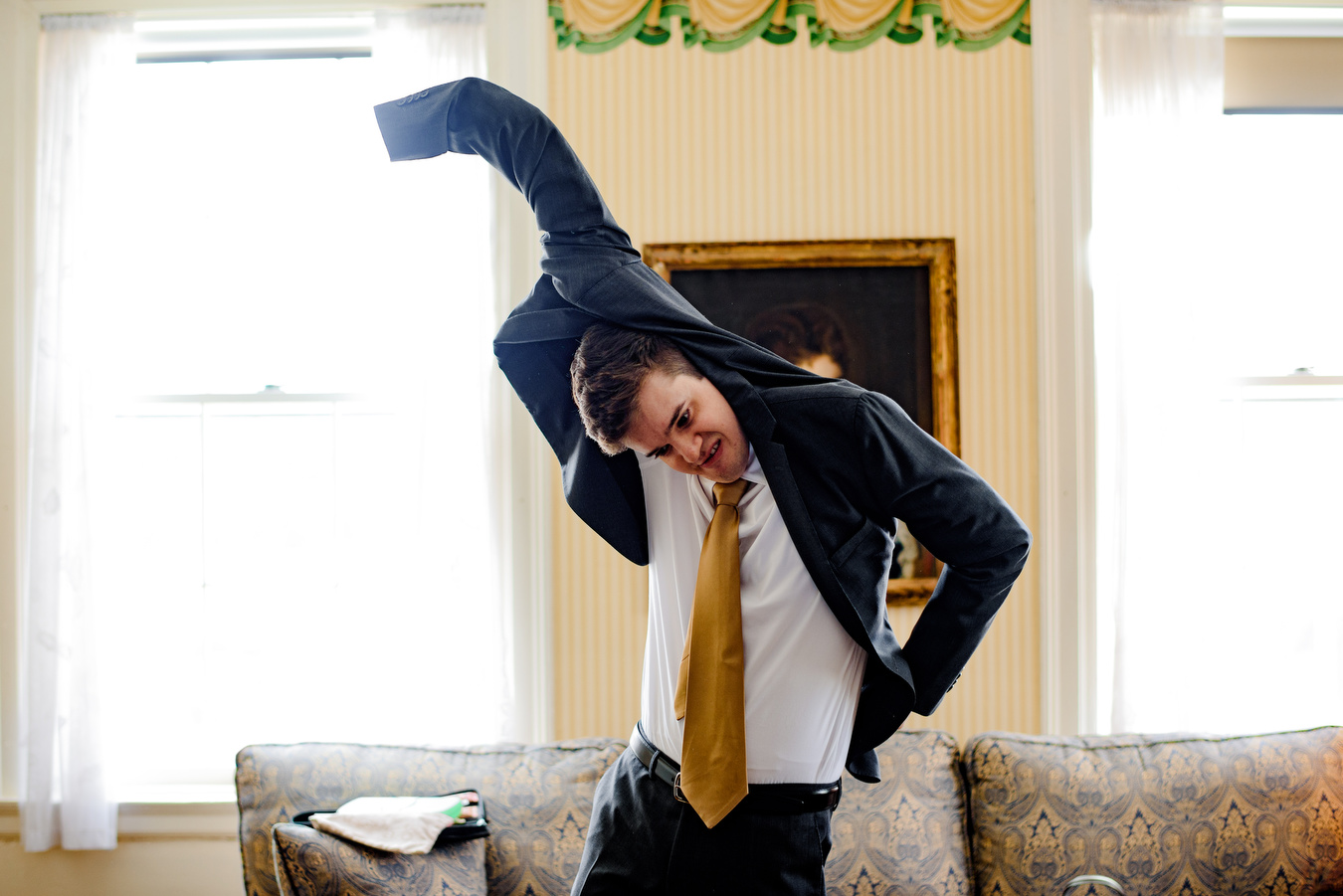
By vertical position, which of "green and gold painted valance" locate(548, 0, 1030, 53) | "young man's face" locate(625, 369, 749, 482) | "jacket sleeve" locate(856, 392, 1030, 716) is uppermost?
"green and gold painted valance" locate(548, 0, 1030, 53)

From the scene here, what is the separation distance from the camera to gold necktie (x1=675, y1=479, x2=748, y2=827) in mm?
1135

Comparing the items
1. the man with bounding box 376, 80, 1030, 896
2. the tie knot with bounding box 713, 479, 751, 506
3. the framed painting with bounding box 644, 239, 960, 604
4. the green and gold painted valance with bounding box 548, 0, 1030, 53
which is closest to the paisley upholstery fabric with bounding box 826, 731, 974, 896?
the framed painting with bounding box 644, 239, 960, 604

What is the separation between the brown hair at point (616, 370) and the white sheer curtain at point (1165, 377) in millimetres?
1808

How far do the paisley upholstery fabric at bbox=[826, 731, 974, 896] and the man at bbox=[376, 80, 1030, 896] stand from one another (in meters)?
0.86

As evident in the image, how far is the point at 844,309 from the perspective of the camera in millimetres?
2420

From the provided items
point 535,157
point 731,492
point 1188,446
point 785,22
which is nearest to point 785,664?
point 731,492

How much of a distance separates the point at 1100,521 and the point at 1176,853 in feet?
2.93

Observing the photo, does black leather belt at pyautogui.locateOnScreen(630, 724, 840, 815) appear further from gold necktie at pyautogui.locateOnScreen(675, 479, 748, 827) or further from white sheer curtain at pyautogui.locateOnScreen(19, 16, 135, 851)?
white sheer curtain at pyautogui.locateOnScreen(19, 16, 135, 851)

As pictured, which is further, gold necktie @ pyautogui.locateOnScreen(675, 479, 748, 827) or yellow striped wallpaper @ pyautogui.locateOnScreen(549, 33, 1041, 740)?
yellow striped wallpaper @ pyautogui.locateOnScreen(549, 33, 1041, 740)

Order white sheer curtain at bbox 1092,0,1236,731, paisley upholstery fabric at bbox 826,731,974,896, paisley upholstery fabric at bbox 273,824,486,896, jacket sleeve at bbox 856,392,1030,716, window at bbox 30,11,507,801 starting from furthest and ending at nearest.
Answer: window at bbox 30,11,507,801 → white sheer curtain at bbox 1092,0,1236,731 → paisley upholstery fabric at bbox 826,731,974,896 → paisley upholstery fabric at bbox 273,824,486,896 → jacket sleeve at bbox 856,392,1030,716

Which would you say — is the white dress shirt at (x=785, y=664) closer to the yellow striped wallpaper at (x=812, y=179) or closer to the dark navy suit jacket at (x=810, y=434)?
the dark navy suit jacket at (x=810, y=434)

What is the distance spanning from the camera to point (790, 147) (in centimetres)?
244

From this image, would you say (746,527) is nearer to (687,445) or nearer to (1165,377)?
(687,445)

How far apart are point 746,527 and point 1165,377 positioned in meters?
1.79
